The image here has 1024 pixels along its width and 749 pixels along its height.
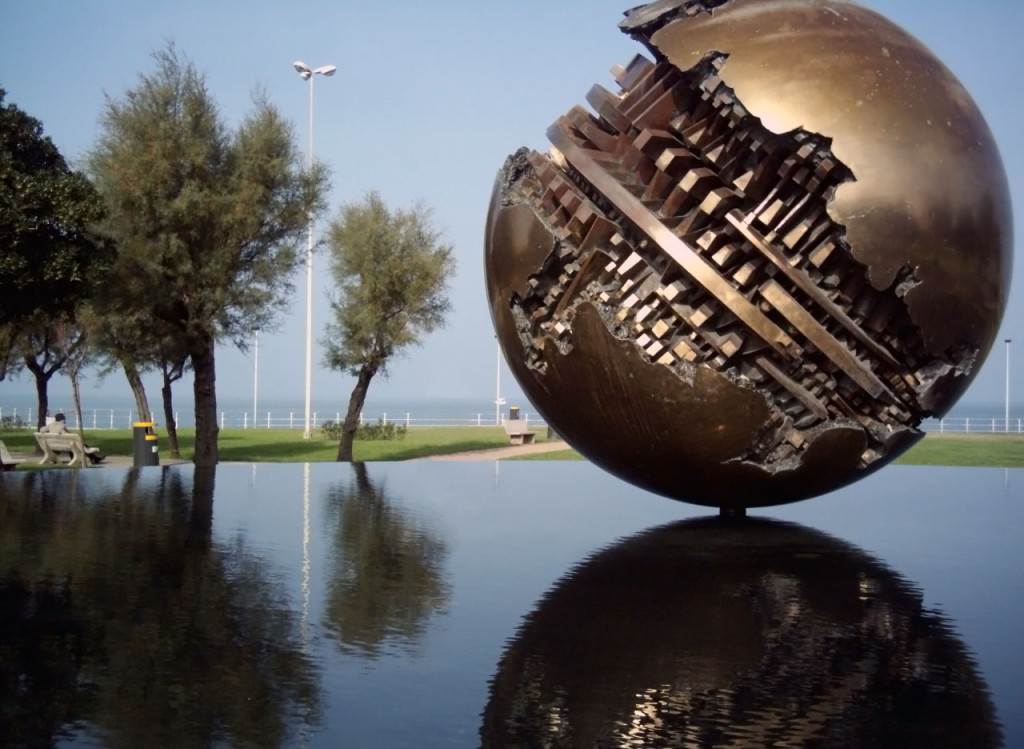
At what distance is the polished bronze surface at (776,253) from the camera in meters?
7.16

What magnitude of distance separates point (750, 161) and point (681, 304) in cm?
111

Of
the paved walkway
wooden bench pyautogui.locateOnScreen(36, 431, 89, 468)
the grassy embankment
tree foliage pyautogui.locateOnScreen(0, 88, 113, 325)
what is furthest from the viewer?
the paved walkway

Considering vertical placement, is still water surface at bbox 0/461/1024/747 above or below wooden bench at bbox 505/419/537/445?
below

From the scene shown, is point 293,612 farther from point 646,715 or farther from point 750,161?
point 750,161

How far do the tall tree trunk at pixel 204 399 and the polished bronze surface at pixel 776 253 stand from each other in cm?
1696

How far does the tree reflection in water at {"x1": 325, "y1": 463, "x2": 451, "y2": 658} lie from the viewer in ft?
17.5

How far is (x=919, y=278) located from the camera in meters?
7.14

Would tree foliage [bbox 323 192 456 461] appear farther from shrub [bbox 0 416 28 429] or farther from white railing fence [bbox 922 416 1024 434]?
shrub [bbox 0 416 28 429]

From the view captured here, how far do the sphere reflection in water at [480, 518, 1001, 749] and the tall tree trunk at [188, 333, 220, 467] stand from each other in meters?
17.6

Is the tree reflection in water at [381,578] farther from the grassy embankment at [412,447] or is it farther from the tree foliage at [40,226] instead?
the grassy embankment at [412,447]

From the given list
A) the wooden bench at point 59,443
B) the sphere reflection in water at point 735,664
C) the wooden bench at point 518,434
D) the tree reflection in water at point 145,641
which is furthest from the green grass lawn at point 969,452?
the tree reflection in water at point 145,641

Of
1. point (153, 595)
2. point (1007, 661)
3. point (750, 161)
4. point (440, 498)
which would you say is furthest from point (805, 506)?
point (153, 595)

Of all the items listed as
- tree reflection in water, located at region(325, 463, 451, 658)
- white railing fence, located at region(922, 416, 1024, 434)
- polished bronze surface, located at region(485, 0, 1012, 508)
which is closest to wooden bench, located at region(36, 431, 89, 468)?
tree reflection in water, located at region(325, 463, 451, 658)

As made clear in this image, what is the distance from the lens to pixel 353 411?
2875 cm
